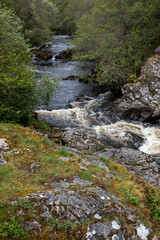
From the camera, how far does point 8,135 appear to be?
10.3 metres

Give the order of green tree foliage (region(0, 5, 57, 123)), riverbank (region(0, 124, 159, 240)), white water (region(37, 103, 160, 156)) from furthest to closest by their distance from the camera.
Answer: white water (region(37, 103, 160, 156)) → green tree foliage (region(0, 5, 57, 123)) → riverbank (region(0, 124, 159, 240))

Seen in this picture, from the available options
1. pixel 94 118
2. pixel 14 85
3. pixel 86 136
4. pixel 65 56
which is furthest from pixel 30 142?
pixel 65 56

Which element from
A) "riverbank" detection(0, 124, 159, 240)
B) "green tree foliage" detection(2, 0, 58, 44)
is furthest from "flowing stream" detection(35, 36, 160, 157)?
"green tree foliage" detection(2, 0, 58, 44)

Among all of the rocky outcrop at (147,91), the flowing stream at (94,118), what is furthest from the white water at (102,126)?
the rocky outcrop at (147,91)

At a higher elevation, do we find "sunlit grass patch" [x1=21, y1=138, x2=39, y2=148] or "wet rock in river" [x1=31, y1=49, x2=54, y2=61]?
"wet rock in river" [x1=31, y1=49, x2=54, y2=61]

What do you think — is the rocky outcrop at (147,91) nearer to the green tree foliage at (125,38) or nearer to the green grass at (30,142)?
the green tree foliage at (125,38)

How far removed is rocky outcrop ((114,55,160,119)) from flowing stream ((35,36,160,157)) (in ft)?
7.79

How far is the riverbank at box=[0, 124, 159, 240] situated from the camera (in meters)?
5.04

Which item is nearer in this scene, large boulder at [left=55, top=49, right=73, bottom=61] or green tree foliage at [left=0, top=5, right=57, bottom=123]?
green tree foliage at [left=0, top=5, right=57, bottom=123]

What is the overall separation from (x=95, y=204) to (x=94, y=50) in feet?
84.8

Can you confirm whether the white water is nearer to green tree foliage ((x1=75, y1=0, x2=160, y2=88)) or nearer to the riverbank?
green tree foliage ((x1=75, y1=0, x2=160, y2=88))

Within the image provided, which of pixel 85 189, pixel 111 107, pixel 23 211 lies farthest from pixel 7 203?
pixel 111 107

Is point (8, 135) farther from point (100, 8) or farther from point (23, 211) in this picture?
point (100, 8)

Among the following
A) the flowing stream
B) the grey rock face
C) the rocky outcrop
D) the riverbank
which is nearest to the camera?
the riverbank
